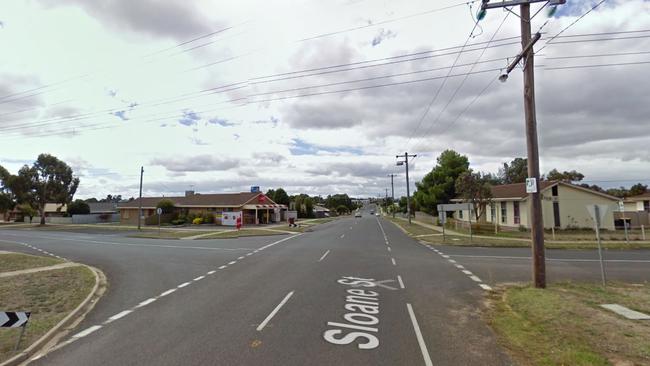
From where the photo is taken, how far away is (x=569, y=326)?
6.41 meters

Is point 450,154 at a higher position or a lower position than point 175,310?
higher

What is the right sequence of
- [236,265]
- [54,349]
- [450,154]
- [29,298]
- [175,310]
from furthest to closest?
[450,154], [236,265], [29,298], [175,310], [54,349]

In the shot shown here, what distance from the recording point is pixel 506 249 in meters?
20.4

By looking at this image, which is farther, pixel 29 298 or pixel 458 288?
pixel 458 288

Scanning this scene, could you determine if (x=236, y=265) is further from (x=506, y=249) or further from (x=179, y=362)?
(x=506, y=249)

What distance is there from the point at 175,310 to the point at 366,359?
461 cm

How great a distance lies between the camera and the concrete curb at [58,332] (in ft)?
17.9

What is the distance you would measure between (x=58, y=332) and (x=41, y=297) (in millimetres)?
3529

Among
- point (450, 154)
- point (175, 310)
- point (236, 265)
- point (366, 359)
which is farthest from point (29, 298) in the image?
point (450, 154)

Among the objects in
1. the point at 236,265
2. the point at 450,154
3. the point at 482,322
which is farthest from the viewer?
the point at 450,154

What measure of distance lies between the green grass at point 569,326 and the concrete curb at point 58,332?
6.93m

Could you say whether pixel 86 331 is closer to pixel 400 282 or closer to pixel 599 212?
pixel 400 282

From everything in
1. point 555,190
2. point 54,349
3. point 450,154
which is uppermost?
point 450,154

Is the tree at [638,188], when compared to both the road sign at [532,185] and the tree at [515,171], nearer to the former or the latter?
the tree at [515,171]
